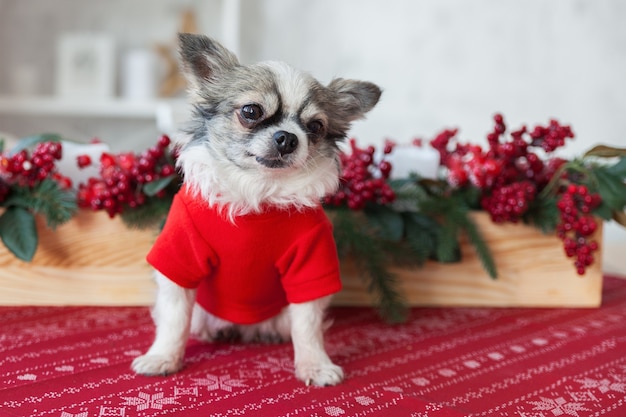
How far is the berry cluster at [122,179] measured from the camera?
1.53 metres

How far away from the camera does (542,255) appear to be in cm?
173

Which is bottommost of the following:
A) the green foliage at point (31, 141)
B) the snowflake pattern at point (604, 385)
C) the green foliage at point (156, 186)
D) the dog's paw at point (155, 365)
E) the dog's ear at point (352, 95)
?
the dog's paw at point (155, 365)

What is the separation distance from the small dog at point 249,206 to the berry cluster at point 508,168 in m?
0.56

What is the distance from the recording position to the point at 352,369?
1.24m

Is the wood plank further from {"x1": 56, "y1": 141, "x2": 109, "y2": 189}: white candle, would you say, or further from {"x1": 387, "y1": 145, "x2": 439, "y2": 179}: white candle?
{"x1": 56, "y1": 141, "x2": 109, "y2": 189}: white candle

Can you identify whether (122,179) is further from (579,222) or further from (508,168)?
(579,222)

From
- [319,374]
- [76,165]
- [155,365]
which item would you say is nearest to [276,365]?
[319,374]

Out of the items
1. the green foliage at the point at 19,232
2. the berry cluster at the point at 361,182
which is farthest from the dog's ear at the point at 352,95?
the green foliage at the point at 19,232

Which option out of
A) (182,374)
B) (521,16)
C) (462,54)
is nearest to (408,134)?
(462,54)

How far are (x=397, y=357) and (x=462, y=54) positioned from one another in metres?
2.12

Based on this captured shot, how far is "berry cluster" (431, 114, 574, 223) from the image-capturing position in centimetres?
163

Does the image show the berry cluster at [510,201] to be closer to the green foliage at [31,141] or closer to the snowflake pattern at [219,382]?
the snowflake pattern at [219,382]

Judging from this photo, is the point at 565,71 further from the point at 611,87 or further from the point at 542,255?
the point at 542,255

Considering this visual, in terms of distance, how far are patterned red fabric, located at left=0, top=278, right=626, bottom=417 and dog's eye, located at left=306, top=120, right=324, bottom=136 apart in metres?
0.45
